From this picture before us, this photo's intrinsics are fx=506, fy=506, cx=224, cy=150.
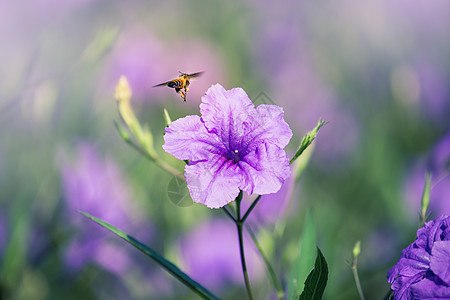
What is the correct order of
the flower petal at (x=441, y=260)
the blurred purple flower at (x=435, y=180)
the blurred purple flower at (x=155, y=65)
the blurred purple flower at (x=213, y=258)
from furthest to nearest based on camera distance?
the blurred purple flower at (x=155, y=65), the blurred purple flower at (x=213, y=258), the blurred purple flower at (x=435, y=180), the flower petal at (x=441, y=260)

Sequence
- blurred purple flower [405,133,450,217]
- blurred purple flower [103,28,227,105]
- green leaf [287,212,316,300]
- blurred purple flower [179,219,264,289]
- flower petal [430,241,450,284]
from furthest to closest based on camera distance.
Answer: blurred purple flower [103,28,227,105] → blurred purple flower [179,219,264,289] → blurred purple flower [405,133,450,217] → green leaf [287,212,316,300] → flower petal [430,241,450,284]

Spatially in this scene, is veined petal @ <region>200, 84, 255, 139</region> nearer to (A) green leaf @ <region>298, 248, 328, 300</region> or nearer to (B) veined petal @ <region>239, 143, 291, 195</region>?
(B) veined petal @ <region>239, 143, 291, 195</region>

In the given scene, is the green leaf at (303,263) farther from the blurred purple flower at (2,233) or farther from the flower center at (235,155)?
the blurred purple flower at (2,233)

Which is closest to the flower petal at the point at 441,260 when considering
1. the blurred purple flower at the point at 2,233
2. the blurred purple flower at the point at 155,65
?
the blurred purple flower at the point at 2,233

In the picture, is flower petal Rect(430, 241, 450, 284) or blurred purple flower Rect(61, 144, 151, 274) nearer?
flower petal Rect(430, 241, 450, 284)

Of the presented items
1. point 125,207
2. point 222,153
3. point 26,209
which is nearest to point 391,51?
point 125,207

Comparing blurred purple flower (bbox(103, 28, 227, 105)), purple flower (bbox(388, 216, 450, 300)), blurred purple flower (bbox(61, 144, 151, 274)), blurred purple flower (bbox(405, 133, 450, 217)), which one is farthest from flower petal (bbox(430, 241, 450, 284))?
blurred purple flower (bbox(103, 28, 227, 105))

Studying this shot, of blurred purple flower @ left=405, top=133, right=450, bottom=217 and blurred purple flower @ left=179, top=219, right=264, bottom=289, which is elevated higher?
blurred purple flower @ left=405, top=133, right=450, bottom=217
